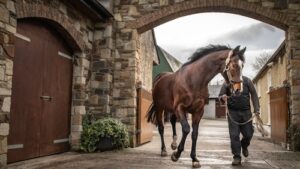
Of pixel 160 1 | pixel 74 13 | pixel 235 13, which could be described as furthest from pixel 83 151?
pixel 235 13

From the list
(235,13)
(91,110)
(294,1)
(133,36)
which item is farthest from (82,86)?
(294,1)

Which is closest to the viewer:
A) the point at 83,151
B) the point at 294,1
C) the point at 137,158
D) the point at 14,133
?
the point at 14,133

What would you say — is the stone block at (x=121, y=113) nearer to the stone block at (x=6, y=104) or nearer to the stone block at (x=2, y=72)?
the stone block at (x=6, y=104)

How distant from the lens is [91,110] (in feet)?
28.6

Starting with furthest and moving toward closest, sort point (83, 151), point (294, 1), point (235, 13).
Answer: point (235, 13) < point (294, 1) < point (83, 151)

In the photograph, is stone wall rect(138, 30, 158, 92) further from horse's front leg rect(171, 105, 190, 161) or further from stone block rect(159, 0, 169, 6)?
horse's front leg rect(171, 105, 190, 161)

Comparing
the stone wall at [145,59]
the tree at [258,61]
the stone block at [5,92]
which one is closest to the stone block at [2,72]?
the stone block at [5,92]

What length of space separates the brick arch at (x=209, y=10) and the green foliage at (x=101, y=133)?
9.25 feet

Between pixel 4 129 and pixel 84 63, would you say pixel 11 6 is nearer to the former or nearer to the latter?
pixel 4 129

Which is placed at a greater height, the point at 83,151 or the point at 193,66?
the point at 193,66

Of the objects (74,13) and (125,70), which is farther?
(125,70)

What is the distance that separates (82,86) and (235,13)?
15.1 feet

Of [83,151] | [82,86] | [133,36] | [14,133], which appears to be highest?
[133,36]

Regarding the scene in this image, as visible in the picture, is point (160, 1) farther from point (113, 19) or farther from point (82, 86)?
point (82, 86)
